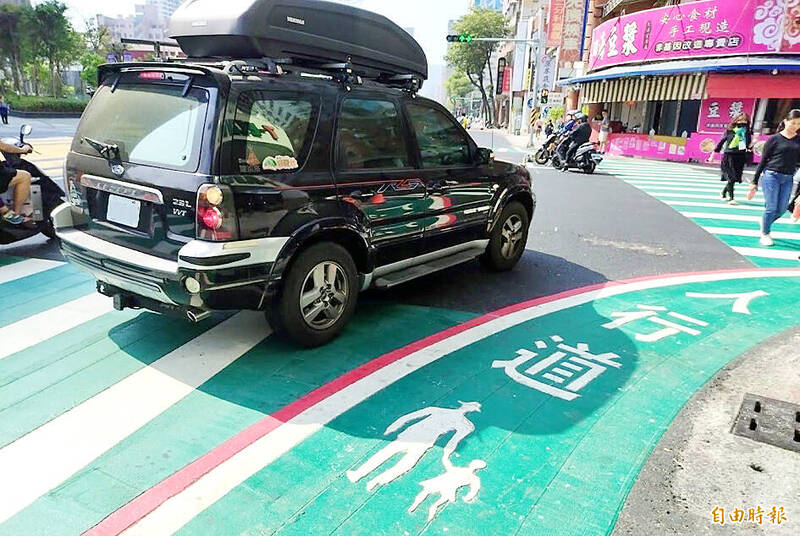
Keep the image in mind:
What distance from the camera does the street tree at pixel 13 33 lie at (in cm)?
5035

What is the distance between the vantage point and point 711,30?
1975 cm

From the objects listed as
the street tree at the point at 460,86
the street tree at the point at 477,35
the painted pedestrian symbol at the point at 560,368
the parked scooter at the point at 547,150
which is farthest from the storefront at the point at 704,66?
the street tree at the point at 460,86

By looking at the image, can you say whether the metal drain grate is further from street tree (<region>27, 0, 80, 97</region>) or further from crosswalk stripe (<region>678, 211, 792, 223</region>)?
street tree (<region>27, 0, 80, 97</region>)

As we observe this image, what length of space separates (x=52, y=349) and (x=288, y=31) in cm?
278

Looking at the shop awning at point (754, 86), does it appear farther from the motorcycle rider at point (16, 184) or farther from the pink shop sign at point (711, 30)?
the motorcycle rider at point (16, 184)

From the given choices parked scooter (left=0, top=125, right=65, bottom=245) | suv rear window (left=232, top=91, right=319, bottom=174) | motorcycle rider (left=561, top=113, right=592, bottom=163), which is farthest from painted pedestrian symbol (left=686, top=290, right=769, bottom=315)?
motorcycle rider (left=561, top=113, right=592, bottom=163)

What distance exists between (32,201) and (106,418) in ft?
15.1

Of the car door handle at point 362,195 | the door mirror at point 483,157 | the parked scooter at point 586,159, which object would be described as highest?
the door mirror at point 483,157

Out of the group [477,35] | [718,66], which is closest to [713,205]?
[718,66]

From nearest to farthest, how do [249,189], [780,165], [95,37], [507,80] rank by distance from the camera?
[249,189]
[780,165]
[507,80]
[95,37]

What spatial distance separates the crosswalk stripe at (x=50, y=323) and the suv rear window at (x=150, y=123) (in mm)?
1366

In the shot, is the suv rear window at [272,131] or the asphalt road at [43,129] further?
the asphalt road at [43,129]

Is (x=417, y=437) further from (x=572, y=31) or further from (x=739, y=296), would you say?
(x=572, y=31)

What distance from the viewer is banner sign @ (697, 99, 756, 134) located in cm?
1981
